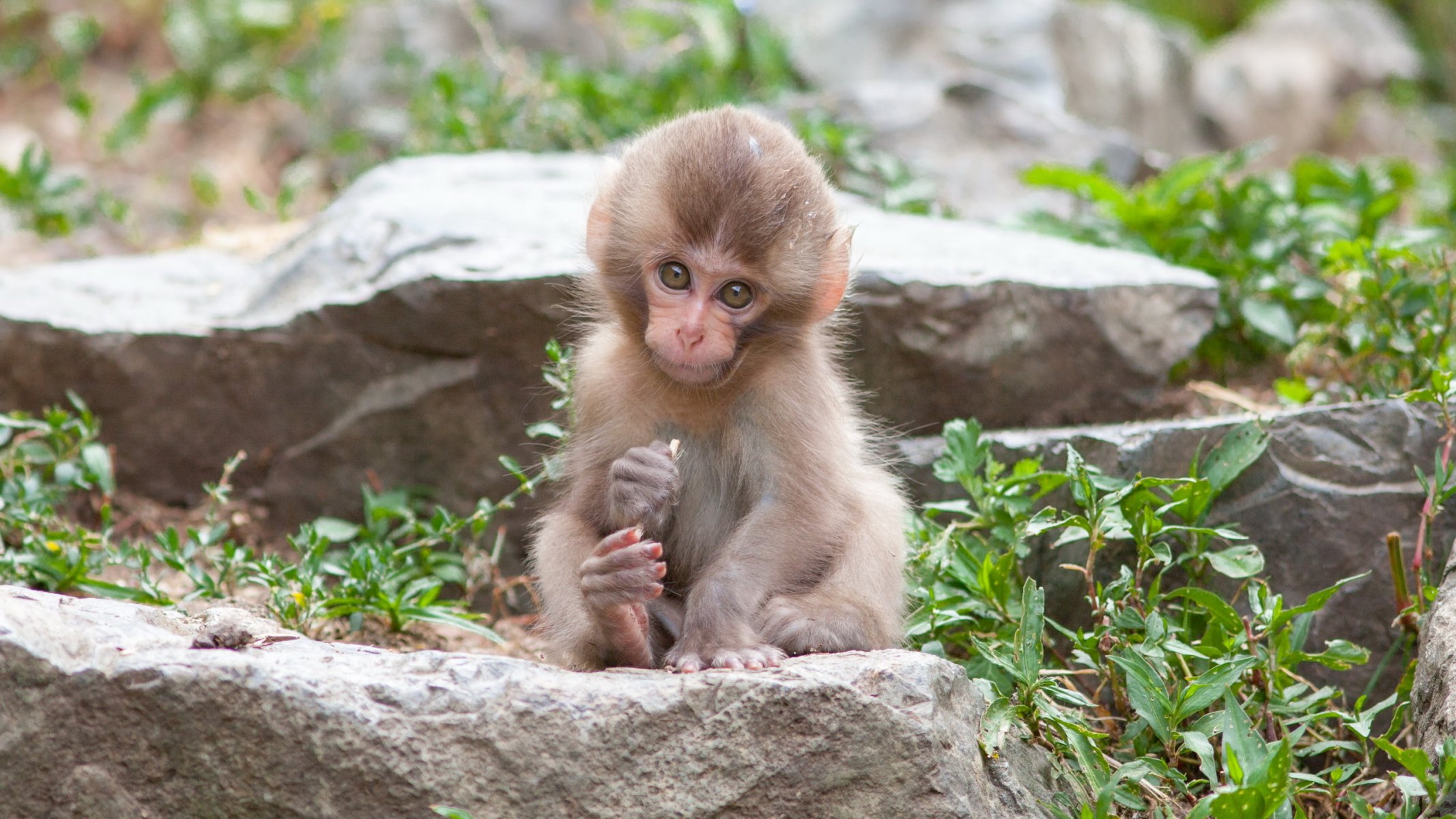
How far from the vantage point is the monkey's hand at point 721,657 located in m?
3.63

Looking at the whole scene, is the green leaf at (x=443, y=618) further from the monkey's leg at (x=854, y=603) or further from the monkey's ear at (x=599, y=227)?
the monkey's ear at (x=599, y=227)

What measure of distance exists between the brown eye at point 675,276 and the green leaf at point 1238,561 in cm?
181

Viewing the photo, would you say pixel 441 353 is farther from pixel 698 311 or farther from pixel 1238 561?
pixel 1238 561

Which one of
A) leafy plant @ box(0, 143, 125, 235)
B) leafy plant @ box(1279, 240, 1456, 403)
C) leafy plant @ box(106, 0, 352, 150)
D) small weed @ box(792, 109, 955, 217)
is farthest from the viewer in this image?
leafy plant @ box(106, 0, 352, 150)

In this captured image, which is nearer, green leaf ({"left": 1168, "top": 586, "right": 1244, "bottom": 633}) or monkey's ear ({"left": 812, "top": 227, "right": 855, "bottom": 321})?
green leaf ({"left": 1168, "top": 586, "right": 1244, "bottom": 633})

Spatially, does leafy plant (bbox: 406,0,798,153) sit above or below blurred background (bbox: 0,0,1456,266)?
above

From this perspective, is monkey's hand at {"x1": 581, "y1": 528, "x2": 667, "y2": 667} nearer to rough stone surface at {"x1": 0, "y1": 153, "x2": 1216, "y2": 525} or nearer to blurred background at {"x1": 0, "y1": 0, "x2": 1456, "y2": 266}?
rough stone surface at {"x1": 0, "y1": 153, "x2": 1216, "y2": 525}

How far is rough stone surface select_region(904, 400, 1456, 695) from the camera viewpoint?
456cm

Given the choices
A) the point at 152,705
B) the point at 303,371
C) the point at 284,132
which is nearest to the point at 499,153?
the point at 303,371

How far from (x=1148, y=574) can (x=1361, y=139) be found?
11.4 metres

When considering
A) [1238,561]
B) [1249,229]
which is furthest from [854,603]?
[1249,229]

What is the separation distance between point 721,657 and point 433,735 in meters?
0.86

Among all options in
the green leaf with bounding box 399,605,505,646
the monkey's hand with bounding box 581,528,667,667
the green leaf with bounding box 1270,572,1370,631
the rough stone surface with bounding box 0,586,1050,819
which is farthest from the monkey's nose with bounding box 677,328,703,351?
the green leaf with bounding box 1270,572,1370,631

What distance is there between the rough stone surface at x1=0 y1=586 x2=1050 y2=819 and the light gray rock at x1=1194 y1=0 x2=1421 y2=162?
11341 millimetres
